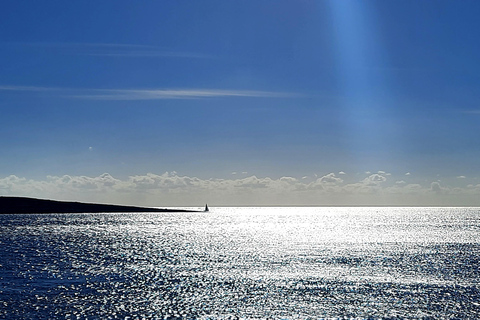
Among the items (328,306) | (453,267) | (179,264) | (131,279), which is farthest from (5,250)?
(453,267)

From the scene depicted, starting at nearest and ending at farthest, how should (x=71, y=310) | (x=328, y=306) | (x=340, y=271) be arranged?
(x=71, y=310) → (x=328, y=306) → (x=340, y=271)

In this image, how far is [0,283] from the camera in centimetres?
6656

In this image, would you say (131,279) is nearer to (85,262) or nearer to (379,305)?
(85,262)

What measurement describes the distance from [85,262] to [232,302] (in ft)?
154

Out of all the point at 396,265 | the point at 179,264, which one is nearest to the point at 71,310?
the point at 179,264

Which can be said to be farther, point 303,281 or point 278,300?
point 303,281

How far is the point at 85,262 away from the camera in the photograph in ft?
308

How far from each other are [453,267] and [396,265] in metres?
10.4

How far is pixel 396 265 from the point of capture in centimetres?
9406

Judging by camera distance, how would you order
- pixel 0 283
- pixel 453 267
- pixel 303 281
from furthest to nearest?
pixel 453 267, pixel 303 281, pixel 0 283

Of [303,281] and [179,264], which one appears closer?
[303,281]

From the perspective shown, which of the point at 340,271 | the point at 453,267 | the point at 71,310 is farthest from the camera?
the point at 453,267

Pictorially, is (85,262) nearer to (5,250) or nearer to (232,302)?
(5,250)

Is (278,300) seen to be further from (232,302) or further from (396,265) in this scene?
(396,265)
